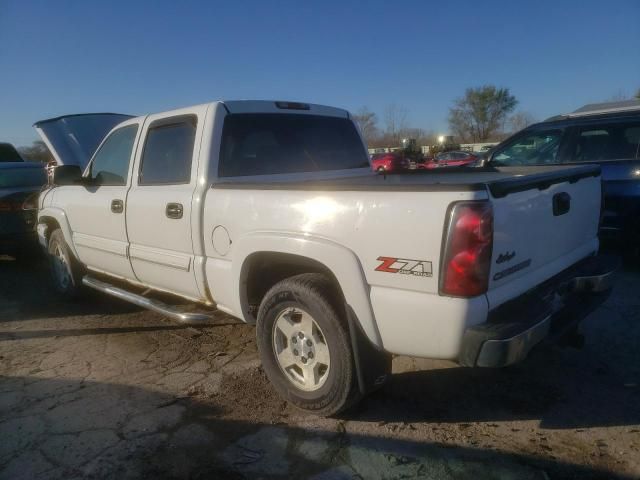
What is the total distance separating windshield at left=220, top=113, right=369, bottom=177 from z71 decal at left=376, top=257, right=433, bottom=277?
1.63 metres

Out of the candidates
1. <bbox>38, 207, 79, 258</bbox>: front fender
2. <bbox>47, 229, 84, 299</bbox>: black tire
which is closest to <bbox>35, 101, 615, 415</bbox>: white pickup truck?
<bbox>38, 207, 79, 258</bbox>: front fender

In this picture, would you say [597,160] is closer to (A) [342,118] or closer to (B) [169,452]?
(A) [342,118]

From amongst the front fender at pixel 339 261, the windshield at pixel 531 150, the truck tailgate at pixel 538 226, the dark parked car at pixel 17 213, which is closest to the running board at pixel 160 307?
the front fender at pixel 339 261

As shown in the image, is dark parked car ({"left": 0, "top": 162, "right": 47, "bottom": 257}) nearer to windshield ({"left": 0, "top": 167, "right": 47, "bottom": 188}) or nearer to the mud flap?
windshield ({"left": 0, "top": 167, "right": 47, "bottom": 188})

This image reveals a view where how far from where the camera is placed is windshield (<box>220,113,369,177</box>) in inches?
138

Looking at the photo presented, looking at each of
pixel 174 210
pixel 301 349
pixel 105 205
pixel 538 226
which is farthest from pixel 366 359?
pixel 105 205

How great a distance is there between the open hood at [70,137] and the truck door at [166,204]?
3151mm

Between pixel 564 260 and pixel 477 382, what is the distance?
102 cm

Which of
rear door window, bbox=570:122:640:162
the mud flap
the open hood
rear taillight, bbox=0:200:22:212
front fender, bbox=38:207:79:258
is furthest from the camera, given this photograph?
rear taillight, bbox=0:200:22:212

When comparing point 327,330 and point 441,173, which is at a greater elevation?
point 441,173

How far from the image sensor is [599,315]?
4293 millimetres

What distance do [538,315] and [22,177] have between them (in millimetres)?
8091

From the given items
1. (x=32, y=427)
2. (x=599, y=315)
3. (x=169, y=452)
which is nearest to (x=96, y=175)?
(x=32, y=427)

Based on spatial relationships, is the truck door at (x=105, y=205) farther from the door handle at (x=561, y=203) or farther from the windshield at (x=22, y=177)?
the door handle at (x=561, y=203)
